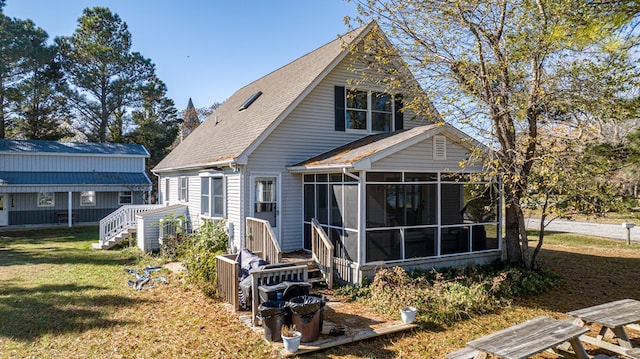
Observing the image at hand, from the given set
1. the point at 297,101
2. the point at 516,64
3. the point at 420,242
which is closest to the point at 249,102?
the point at 297,101

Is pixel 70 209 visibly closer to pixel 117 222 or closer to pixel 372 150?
pixel 117 222

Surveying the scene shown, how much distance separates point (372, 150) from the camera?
30.1 feet

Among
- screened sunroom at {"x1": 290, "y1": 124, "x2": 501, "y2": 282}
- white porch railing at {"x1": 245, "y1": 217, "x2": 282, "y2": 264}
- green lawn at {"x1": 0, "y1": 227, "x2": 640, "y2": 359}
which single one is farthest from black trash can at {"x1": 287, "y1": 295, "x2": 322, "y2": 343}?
screened sunroom at {"x1": 290, "y1": 124, "x2": 501, "y2": 282}

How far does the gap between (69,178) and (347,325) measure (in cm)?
2258

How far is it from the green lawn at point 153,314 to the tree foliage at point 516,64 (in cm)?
281

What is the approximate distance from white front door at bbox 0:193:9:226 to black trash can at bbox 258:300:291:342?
23.1m

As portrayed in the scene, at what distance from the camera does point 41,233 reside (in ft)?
67.1

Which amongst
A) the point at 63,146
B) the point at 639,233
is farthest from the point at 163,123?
the point at 639,233

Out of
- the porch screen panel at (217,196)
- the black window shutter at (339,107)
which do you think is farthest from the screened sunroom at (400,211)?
the porch screen panel at (217,196)

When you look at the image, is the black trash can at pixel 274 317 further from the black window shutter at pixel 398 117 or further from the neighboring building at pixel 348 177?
the black window shutter at pixel 398 117

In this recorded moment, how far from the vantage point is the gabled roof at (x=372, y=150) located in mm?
8719

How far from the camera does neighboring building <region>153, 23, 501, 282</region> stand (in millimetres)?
9305

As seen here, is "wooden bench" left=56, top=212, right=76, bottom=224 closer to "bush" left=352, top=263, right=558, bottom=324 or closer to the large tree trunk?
"bush" left=352, top=263, right=558, bottom=324

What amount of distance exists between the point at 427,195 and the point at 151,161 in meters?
32.1
